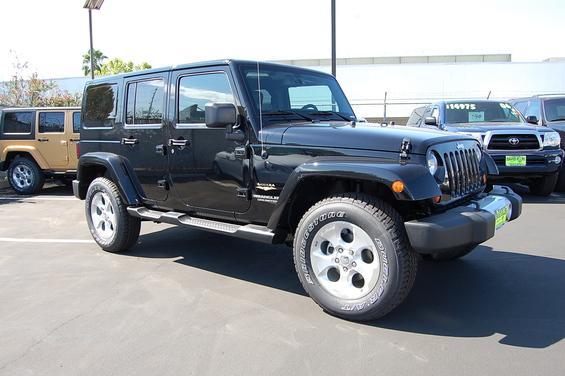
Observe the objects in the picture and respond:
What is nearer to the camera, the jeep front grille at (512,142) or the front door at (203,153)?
the front door at (203,153)

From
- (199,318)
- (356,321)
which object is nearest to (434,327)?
(356,321)

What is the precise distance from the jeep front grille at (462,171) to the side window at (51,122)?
910cm

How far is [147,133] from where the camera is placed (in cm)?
500

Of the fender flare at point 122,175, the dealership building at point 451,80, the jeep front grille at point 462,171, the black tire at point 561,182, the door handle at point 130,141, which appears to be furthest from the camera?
the dealership building at point 451,80

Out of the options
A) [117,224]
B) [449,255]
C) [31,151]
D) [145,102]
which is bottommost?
[449,255]

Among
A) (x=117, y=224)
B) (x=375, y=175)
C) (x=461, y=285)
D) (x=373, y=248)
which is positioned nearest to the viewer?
(x=375, y=175)

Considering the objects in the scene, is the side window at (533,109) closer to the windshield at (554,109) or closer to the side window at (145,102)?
the windshield at (554,109)

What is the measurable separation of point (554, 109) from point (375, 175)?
26.7ft

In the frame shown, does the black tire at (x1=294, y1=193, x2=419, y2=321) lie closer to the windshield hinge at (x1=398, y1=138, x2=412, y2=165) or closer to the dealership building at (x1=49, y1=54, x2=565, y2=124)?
the windshield hinge at (x1=398, y1=138, x2=412, y2=165)

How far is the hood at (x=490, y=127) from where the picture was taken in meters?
8.13

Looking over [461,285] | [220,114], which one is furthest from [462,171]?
[220,114]

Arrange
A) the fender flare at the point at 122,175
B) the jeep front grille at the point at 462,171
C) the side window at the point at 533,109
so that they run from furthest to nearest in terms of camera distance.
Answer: the side window at the point at 533,109, the fender flare at the point at 122,175, the jeep front grille at the point at 462,171

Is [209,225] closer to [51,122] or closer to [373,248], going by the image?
[373,248]

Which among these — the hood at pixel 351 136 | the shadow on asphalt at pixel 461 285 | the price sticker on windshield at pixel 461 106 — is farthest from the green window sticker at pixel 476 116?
the hood at pixel 351 136
